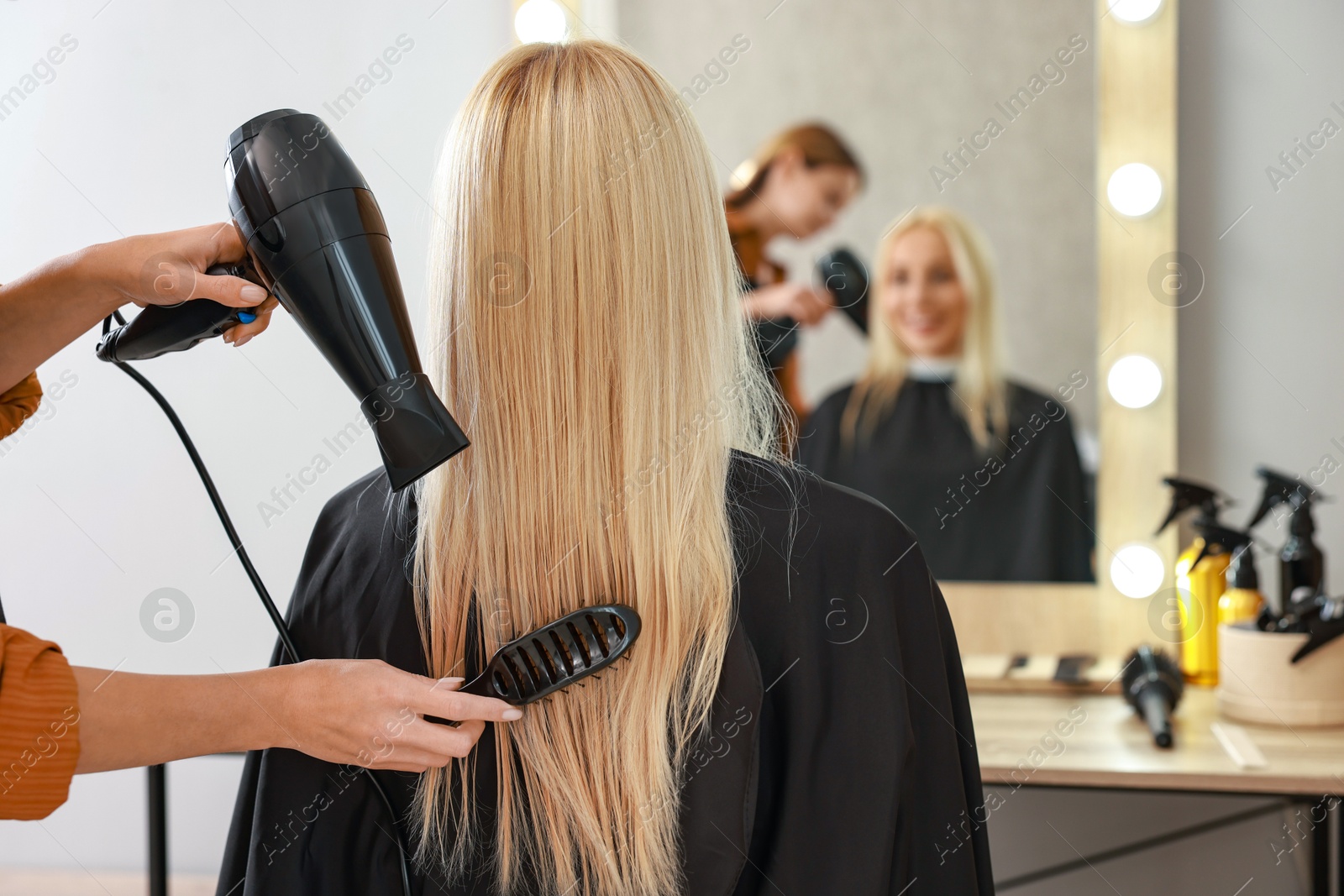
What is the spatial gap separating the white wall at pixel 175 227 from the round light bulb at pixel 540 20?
0.19ft

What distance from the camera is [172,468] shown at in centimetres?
161

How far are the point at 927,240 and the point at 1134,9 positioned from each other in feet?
1.35

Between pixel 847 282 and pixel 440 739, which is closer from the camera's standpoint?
pixel 440 739

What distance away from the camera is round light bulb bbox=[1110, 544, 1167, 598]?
1.36 meters

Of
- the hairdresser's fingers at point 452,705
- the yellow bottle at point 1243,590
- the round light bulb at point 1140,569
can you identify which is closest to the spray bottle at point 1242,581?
the yellow bottle at point 1243,590

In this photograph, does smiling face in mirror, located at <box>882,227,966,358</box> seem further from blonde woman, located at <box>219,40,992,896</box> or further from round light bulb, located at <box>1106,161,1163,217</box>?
blonde woman, located at <box>219,40,992,896</box>

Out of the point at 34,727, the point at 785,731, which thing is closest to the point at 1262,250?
the point at 785,731

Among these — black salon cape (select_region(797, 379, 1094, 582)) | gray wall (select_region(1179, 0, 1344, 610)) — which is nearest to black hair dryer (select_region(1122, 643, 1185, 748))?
black salon cape (select_region(797, 379, 1094, 582))

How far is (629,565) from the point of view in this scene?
→ 658 millimetres

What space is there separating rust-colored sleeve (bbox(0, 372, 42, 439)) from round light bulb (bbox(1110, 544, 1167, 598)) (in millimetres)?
1341

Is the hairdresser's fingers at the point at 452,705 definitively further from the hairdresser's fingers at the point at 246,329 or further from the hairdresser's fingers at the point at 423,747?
the hairdresser's fingers at the point at 246,329

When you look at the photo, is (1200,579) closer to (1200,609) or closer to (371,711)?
(1200,609)

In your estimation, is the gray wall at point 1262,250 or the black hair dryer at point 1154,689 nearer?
the black hair dryer at point 1154,689

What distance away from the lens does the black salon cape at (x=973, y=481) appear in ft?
4.49
